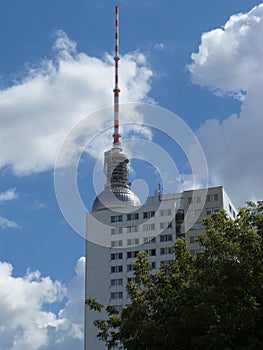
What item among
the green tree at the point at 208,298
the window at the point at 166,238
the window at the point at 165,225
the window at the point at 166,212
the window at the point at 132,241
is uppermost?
the window at the point at 166,212

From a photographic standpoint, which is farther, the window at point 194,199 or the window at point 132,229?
the window at point 132,229

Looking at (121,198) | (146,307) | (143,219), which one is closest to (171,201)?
(143,219)

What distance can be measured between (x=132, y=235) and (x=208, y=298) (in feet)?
338

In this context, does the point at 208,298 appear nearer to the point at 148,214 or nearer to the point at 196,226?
the point at 196,226

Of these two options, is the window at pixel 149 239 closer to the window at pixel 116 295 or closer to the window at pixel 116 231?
the window at pixel 116 231

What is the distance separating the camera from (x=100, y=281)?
136 m

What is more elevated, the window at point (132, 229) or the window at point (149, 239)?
the window at point (132, 229)

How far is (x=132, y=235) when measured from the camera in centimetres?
13838

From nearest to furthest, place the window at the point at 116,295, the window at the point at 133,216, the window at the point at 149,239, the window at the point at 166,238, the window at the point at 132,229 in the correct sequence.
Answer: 1. the window at the point at 116,295
2. the window at the point at 166,238
3. the window at the point at 149,239
4. the window at the point at 132,229
5. the window at the point at 133,216

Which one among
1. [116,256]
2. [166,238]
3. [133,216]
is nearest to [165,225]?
[166,238]

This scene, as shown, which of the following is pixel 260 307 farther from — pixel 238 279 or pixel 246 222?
pixel 246 222

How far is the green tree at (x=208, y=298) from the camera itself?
1371 inches

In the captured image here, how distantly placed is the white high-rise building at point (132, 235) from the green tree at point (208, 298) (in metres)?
85.7

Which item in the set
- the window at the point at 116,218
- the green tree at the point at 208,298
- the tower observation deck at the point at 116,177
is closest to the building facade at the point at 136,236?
the window at the point at 116,218
